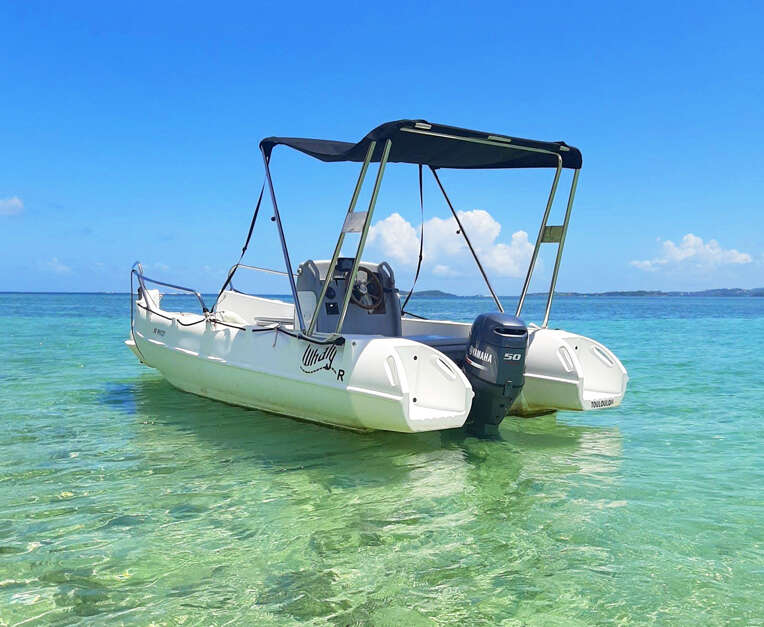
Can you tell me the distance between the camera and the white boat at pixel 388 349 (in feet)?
17.6

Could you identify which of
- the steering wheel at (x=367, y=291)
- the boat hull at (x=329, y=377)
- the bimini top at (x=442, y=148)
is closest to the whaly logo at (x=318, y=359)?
the boat hull at (x=329, y=377)

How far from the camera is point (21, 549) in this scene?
3.66 metres

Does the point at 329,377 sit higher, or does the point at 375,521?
the point at 329,377

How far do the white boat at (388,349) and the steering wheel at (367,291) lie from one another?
0.01m

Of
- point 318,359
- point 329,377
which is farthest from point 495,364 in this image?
point 318,359

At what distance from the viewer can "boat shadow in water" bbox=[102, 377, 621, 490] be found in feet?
17.7

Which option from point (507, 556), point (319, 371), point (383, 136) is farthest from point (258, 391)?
point (507, 556)

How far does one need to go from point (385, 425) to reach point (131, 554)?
2289mm

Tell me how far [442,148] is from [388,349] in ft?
6.72

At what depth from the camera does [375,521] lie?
4.13 m

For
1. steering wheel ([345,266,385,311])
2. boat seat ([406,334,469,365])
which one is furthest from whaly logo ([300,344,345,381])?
steering wheel ([345,266,385,311])

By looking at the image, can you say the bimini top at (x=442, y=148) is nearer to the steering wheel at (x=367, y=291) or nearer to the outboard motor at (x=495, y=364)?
the steering wheel at (x=367, y=291)

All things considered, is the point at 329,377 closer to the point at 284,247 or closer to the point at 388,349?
the point at 388,349

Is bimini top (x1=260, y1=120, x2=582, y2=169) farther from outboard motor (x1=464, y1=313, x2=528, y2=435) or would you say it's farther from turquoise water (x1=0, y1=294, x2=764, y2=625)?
turquoise water (x1=0, y1=294, x2=764, y2=625)
